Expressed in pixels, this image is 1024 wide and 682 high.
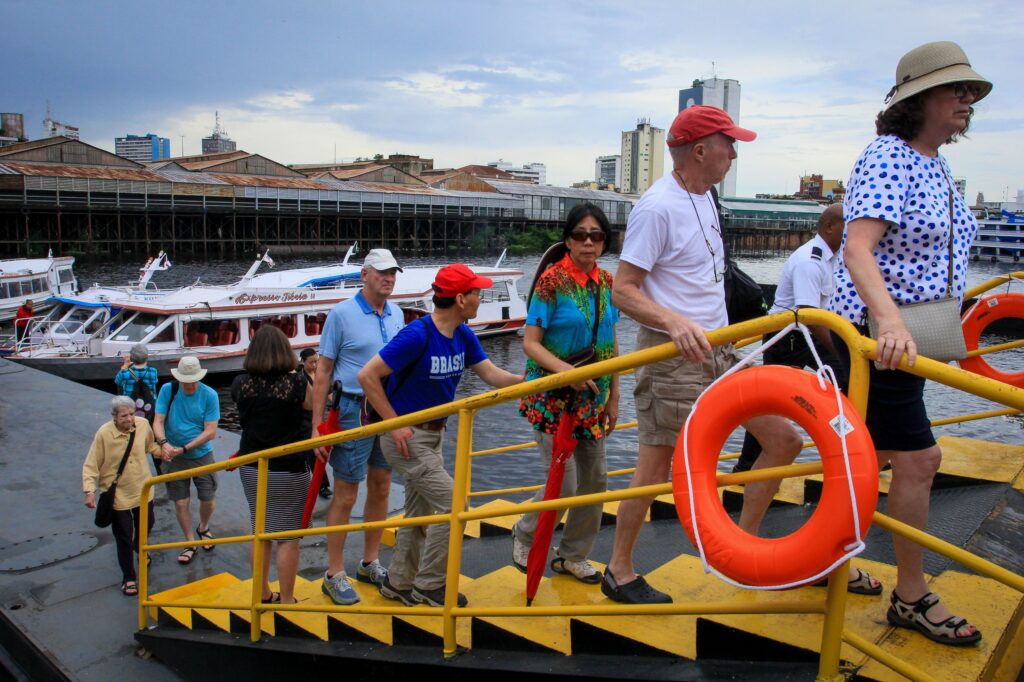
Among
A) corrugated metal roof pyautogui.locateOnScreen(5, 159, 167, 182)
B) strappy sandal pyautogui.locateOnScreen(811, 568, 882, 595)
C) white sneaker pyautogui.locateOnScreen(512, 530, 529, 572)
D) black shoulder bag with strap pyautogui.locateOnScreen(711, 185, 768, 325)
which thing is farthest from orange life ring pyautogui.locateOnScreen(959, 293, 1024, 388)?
corrugated metal roof pyautogui.locateOnScreen(5, 159, 167, 182)

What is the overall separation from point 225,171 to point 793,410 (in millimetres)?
77828

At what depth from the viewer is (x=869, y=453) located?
6.12 feet

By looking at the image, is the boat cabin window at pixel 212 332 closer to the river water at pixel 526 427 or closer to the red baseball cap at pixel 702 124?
the river water at pixel 526 427

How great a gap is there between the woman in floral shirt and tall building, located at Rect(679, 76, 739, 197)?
4.86 feet

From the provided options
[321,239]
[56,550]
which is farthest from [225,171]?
[56,550]

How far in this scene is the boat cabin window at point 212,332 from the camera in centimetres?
1948

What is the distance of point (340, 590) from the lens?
4.21 metres

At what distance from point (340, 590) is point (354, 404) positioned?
1018 millimetres

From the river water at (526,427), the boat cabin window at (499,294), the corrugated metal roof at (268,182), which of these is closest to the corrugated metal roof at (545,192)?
the corrugated metal roof at (268,182)

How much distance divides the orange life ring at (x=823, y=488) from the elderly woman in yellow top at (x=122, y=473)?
4634mm

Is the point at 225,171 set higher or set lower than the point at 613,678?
higher

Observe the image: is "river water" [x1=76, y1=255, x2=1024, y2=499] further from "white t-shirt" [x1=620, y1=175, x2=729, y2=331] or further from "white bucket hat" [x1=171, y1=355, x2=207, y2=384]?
"white t-shirt" [x1=620, y1=175, x2=729, y2=331]

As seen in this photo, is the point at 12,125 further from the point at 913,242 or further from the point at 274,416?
the point at 913,242

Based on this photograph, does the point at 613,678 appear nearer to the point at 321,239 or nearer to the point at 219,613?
the point at 219,613
